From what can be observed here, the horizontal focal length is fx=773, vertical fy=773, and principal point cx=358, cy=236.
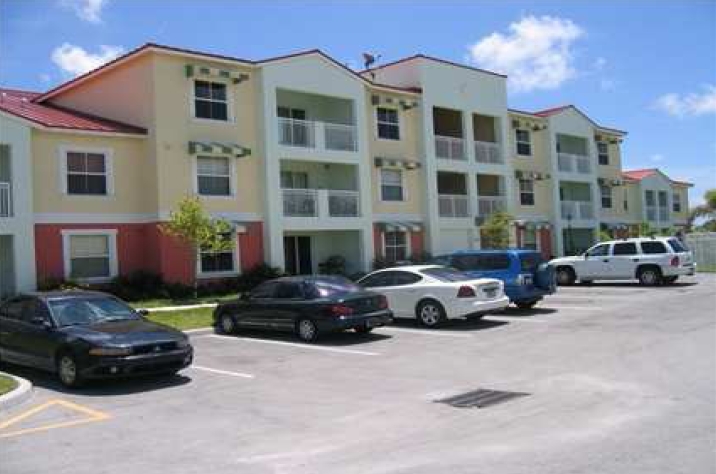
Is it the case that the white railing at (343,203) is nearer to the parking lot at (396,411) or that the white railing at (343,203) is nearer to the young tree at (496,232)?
the young tree at (496,232)

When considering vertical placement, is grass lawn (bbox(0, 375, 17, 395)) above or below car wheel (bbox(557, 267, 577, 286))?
below

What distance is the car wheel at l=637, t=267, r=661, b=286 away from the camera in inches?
1135

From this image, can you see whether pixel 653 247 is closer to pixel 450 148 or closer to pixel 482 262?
pixel 482 262

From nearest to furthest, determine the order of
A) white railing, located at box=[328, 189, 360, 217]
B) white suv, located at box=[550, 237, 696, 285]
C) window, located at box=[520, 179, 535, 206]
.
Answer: white suv, located at box=[550, 237, 696, 285] → white railing, located at box=[328, 189, 360, 217] → window, located at box=[520, 179, 535, 206]

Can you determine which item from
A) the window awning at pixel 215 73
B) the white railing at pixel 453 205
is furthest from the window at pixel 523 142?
the window awning at pixel 215 73

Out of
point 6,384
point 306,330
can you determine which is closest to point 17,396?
point 6,384

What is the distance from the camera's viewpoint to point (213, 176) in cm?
2706

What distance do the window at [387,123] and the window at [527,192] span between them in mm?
10160

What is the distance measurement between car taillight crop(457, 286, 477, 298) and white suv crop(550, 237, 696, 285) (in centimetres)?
1352

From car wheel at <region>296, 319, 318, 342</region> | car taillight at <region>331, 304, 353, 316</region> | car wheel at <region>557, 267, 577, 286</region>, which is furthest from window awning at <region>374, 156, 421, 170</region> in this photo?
car taillight at <region>331, 304, 353, 316</region>

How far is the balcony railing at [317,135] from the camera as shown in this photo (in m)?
29.2

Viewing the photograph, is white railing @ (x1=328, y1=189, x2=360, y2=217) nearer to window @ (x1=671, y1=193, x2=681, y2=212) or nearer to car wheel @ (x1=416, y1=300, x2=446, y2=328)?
car wheel @ (x1=416, y1=300, x2=446, y2=328)

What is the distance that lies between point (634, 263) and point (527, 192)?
13052mm

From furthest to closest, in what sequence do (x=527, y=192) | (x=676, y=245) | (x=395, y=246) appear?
(x=527, y=192) → (x=395, y=246) → (x=676, y=245)
